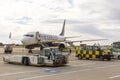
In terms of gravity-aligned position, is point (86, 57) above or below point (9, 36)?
below

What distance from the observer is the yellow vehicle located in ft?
96.5

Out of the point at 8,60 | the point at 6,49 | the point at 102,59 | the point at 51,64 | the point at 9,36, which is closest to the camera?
the point at 51,64

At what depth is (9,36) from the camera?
53781 millimetres

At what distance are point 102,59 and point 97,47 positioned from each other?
1376 millimetres

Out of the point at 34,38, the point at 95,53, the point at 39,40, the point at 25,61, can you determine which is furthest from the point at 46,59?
the point at 39,40

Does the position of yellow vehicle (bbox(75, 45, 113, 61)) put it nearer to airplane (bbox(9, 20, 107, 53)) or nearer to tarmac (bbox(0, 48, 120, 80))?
tarmac (bbox(0, 48, 120, 80))

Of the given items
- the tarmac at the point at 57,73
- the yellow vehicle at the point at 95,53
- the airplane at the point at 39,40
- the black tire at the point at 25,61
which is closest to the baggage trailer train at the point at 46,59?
the black tire at the point at 25,61

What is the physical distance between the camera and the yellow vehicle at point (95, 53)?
2942 cm

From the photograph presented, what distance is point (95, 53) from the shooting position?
97.5 ft

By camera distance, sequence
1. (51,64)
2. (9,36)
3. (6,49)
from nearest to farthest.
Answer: (51,64)
(6,49)
(9,36)

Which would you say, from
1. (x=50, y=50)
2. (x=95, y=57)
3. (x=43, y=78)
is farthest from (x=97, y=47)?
(x=43, y=78)

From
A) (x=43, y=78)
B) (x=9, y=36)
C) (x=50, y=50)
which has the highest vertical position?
(x=9, y=36)

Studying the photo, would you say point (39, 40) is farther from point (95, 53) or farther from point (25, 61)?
point (25, 61)

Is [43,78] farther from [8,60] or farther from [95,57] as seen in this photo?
[95,57]
